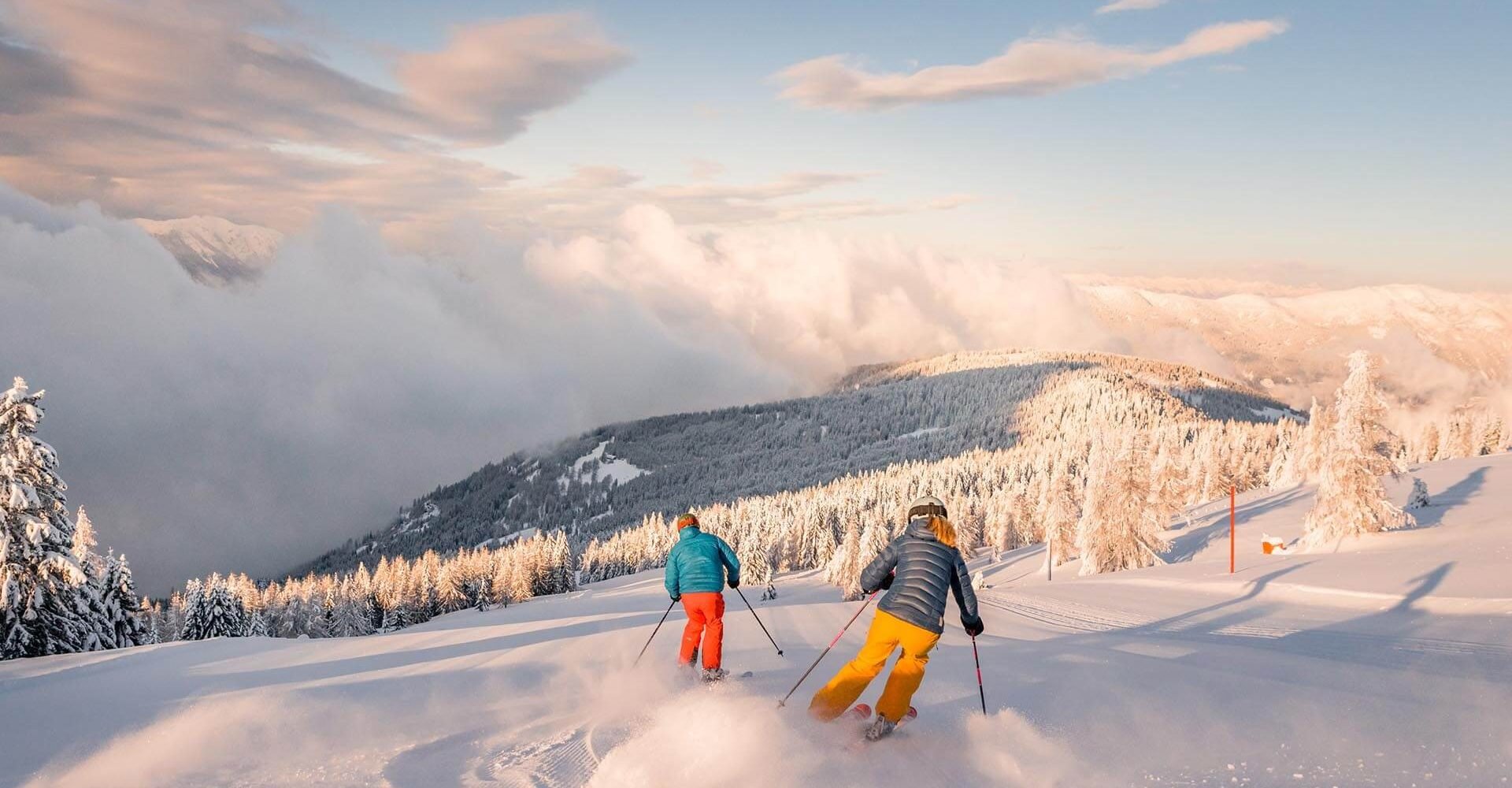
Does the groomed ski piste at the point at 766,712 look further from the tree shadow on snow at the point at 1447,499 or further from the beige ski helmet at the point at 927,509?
the tree shadow on snow at the point at 1447,499

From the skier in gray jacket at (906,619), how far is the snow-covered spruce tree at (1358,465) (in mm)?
32477

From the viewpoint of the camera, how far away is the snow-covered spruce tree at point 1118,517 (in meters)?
42.0

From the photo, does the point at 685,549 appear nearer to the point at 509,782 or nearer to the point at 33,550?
the point at 509,782

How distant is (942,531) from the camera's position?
7309 millimetres

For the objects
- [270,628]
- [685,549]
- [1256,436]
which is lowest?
[270,628]

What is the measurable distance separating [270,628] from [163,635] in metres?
10.6

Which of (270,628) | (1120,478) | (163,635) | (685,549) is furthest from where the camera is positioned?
(270,628)

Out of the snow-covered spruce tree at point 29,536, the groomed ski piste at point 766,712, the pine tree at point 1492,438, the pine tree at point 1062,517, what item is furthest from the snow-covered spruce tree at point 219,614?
the pine tree at point 1492,438

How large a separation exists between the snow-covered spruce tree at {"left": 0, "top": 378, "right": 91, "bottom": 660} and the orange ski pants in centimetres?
2101

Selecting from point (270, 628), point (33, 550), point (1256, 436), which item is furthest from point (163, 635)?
point (1256, 436)

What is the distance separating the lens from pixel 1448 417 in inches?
4016

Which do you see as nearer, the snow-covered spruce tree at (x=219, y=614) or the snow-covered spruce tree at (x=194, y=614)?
the snow-covered spruce tree at (x=194, y=614)

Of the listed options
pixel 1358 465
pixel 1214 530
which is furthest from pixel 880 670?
pixel 1214 530

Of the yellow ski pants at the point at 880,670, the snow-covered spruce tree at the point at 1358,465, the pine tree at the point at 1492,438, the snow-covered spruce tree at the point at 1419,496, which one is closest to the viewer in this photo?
the yellow ski pants at the point at 880,670
